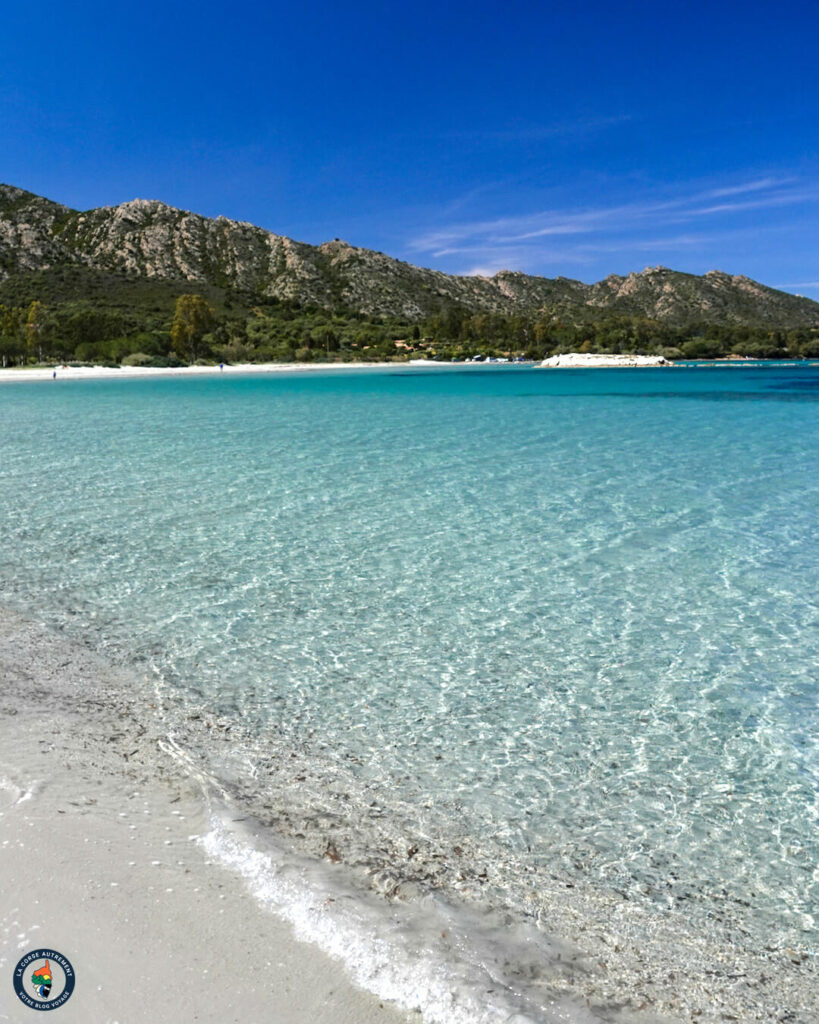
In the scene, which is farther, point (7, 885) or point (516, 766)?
point (516, 766)

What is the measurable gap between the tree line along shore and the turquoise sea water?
81.2 m

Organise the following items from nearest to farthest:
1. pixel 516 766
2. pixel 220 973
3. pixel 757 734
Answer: pixel 220 973 < pixel 516 766 < pixel 757 734

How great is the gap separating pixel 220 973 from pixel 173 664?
3.45 m

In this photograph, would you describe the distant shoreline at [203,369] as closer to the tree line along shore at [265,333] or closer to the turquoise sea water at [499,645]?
the tree line along shore at [265,333]

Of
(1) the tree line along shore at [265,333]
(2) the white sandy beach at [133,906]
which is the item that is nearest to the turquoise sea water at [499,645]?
(2) the white sandy beach at [133,906]

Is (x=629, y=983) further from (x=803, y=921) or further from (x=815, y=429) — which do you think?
(x=815, y=429)

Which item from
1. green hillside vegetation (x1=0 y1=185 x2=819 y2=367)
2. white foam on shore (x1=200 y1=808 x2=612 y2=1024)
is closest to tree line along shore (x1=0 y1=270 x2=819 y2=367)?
green hillside vegetation (x1=0 y1=185 x2=819 y2=367)

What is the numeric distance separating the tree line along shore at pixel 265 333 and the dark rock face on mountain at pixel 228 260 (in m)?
13.2

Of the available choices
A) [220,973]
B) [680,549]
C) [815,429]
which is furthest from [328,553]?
[815,429]

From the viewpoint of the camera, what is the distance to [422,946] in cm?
295

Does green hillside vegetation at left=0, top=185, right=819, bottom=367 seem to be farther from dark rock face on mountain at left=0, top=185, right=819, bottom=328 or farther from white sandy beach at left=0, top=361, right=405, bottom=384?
white sandy beach at left=0, top=361, right=405, bottom=384

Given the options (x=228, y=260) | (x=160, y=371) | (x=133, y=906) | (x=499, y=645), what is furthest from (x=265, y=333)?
(x=133, y=906)

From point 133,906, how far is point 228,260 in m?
182

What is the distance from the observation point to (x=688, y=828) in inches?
154
